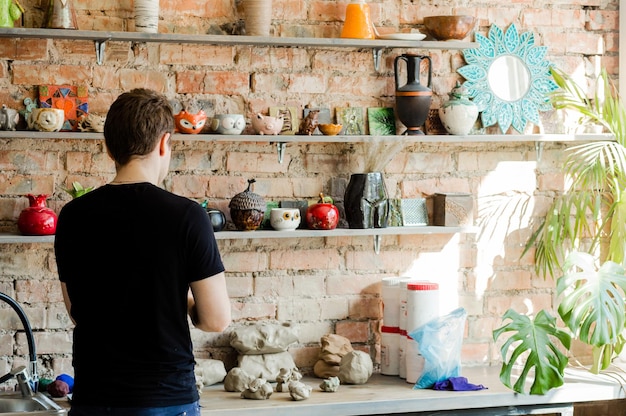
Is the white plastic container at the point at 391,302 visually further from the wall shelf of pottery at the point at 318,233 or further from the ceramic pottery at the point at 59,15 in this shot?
the ceramic pottery at the point at 59,15

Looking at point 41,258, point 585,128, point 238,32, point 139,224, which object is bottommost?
point 41,258

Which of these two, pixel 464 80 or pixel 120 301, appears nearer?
pixel 120 301

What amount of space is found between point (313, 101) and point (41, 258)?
115 centimetres

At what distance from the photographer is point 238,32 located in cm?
320

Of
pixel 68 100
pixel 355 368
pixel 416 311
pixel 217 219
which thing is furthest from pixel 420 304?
pixel 68 100

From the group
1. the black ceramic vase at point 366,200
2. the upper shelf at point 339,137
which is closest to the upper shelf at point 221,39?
the upper shelf at point 339,137

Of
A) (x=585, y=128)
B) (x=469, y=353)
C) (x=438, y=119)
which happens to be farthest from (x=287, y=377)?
(x=585, y=128)

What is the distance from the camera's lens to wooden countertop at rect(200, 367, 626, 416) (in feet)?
9.09

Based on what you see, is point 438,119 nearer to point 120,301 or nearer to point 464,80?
point 464,80

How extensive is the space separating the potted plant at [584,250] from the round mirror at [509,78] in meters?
0.12

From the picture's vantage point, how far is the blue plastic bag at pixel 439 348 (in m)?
3.02

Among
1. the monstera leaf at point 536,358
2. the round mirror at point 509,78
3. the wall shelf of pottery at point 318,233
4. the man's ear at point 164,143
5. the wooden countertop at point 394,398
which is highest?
the round mirror at point 509,78

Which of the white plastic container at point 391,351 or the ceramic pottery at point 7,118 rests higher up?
the ceramic pottery at point 7,118

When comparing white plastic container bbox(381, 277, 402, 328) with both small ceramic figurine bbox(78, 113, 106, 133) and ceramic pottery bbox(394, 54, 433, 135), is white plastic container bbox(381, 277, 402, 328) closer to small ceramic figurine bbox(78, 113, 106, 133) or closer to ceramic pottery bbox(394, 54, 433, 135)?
ceramic pottery bbox(394, 54, 433, 135)
